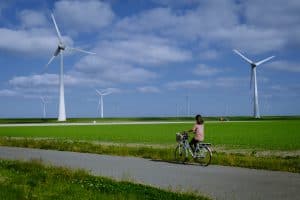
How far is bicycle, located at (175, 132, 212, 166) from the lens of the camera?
59.0 ft

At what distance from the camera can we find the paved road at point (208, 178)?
1134 centimetres

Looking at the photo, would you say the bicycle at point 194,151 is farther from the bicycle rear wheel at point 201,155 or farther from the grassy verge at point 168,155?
the grassy verge at point 168,155

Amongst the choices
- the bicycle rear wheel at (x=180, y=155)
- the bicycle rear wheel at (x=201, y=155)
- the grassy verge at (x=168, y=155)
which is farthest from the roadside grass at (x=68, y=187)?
the grassy verge at (x=168, y=155)

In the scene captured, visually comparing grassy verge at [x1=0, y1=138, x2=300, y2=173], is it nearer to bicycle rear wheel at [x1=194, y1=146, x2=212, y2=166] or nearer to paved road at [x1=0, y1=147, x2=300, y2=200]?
bicycle rear wheel at [x1=194, y1=146, x2=212, y2=166]

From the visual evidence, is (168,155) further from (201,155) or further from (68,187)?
(68,187)

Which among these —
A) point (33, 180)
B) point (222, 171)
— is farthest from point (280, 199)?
point (33, 180)

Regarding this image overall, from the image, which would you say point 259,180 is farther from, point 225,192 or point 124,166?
point 124,166

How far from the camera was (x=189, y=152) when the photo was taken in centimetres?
1877

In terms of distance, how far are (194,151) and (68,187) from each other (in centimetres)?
720

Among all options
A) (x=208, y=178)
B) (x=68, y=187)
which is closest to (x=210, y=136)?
(x=208, y=178)

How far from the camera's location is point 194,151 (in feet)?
59.6

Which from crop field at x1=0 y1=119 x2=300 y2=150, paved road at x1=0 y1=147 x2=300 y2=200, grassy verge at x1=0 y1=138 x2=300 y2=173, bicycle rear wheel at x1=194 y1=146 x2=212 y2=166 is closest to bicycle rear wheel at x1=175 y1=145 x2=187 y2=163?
grassy verge at x1=0 y1=138 x2=300 y2=173

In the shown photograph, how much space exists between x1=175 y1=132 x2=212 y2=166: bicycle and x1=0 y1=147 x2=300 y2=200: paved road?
763 millimetres

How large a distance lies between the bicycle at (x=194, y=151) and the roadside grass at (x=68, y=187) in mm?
5097
